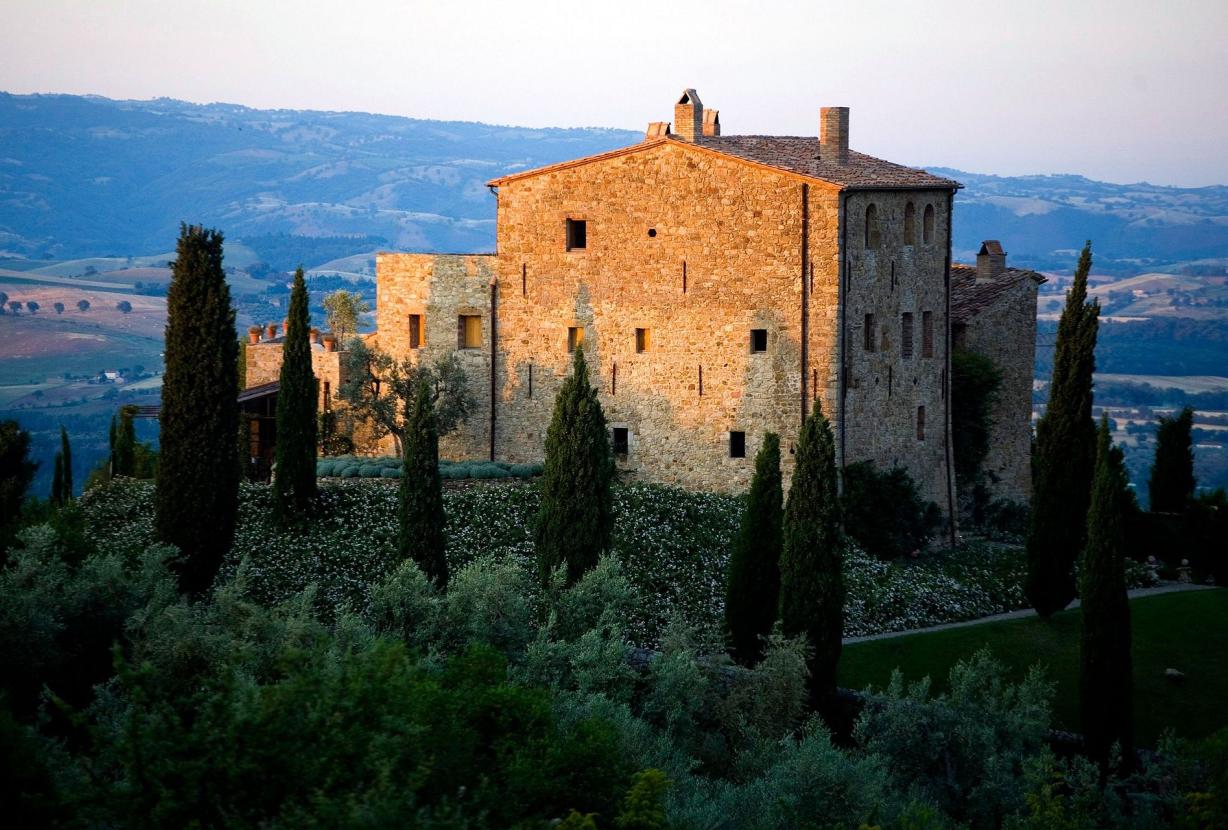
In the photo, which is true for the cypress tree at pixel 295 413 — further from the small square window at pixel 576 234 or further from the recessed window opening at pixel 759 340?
the recessed window opening at pixel 759 340

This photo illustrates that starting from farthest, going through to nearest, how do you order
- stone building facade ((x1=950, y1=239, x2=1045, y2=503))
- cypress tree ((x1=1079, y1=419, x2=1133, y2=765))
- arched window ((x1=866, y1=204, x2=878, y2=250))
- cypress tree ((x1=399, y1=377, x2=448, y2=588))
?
stone building facade ((x1=950, y1=239, x2=1045, y2=503)) < arched window ((x1=866, y1=204, x2=878, y2=250)) < cypress tree ((x1=399, y1=377, x2=448, y2=588)) < cypress tree ((x1=1079, y1=419, x2=1133, y2=765))

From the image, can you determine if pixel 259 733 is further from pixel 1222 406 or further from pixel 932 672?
pixel 1222 406

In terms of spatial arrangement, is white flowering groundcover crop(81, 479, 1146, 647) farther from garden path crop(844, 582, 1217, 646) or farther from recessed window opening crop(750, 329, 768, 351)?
recessed window opening crop(750, 329, 768, 351)

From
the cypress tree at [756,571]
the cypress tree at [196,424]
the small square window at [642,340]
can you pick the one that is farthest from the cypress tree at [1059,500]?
the cypress tree at [196,424]

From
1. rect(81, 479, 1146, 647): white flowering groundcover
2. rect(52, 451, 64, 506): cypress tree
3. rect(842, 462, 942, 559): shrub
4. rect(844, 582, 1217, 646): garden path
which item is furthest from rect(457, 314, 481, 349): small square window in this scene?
rect(52, 451, 64, 506): cypress tree

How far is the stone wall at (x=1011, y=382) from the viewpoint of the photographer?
4669 cm

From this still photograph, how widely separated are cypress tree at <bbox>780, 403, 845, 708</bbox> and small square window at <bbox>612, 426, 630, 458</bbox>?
10701 millimetres

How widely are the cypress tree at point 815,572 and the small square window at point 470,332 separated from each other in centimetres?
1366

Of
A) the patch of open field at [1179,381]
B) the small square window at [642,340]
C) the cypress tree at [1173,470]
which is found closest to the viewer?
the small square window at [642,340]

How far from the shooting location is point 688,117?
41188 mm

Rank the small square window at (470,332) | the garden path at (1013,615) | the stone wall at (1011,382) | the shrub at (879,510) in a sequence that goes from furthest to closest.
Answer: the stone wall at (1011,382)
the small square window at (470,332)
the shrub at (879,510)
the garden path at (1013,615)

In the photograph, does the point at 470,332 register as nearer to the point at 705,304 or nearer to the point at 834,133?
the point at 705,304

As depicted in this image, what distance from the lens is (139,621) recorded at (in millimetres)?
24266

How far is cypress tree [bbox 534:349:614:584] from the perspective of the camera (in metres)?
32.8
